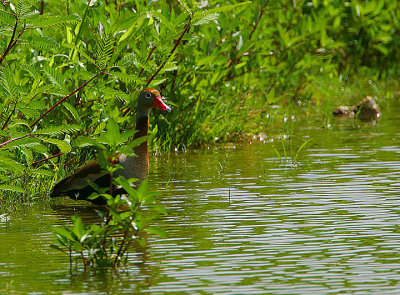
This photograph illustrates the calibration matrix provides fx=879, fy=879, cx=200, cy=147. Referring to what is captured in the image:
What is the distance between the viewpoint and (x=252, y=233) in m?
5.99

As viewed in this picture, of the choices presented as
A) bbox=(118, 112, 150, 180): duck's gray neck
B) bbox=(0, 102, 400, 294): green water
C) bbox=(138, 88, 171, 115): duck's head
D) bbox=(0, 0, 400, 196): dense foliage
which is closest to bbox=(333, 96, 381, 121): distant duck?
bbox=(0, 0, 400, 196): dense foliage

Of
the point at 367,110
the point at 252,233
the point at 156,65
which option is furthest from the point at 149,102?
the point at 367,110

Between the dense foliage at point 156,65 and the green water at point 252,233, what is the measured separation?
657 mm

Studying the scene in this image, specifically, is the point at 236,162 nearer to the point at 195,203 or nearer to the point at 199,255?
the point at 195,203

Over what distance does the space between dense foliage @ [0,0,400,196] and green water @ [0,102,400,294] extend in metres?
0.66

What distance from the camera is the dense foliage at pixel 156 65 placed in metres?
6.25

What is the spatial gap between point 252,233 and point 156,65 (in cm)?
286

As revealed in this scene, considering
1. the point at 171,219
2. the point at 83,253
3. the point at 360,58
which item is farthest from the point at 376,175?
the point at 360,58

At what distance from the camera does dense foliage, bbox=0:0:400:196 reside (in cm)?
625

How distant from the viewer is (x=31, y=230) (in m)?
6.30

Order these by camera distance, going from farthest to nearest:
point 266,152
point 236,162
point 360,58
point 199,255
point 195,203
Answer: point 360,58
point 266,152
point 236,162
point 195,203
point 199,255

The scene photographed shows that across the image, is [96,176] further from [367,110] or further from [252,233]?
[367,110]

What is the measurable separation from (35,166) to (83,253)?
2653 mm

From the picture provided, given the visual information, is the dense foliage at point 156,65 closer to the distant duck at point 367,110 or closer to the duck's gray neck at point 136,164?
the duck's gray neck at point 136,164
